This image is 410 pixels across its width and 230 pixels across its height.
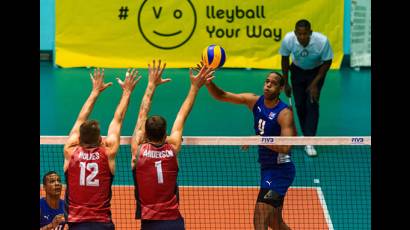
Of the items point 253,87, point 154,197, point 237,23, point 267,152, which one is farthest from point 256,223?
point 237,23

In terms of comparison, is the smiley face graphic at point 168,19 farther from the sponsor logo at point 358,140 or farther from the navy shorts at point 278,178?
the sponsor logo at point 358,140

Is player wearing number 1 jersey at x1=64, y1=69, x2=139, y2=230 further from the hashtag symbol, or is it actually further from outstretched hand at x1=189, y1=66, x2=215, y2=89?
the hashtag symbol

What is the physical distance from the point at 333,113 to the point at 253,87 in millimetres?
2357

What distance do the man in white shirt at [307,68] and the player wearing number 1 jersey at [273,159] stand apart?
15.5 ft

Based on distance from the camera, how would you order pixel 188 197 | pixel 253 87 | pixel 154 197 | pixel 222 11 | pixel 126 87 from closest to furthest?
1. pixel 154 197
2. pixel 126 87
3. pixel 188 197
4. pixel 253 87
5. pixel 222 11

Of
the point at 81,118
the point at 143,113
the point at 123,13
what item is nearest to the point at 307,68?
the point at 143,113

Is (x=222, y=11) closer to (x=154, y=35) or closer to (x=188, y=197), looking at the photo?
(x=154, y=35)

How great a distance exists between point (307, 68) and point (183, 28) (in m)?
6.11

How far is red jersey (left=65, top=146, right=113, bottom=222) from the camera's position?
7477 mm

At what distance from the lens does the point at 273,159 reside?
30.4 ft

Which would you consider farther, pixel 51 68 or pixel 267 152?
pixel 51 68

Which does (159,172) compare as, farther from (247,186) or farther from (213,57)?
(247,186)

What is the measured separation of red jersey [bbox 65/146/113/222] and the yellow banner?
12.4 m

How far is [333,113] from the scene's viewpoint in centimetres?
1656
